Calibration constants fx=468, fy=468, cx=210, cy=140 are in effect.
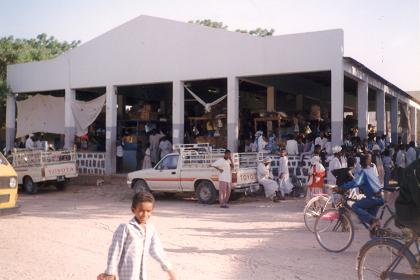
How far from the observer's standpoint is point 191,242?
8.09m

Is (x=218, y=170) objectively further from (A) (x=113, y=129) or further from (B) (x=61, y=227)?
(A) (x=113, y=129)

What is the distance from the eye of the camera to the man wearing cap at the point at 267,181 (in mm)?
13617

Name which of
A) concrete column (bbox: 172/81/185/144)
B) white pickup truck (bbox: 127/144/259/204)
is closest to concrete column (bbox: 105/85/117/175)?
concrete column (bbox: 172/81/185/144)

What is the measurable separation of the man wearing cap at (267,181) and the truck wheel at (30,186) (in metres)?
8.00

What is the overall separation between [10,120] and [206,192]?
1272 centimetres

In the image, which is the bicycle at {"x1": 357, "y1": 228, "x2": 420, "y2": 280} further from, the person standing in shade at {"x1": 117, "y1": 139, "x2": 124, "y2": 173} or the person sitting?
the person standing in shade at {"x1": 117, "y1": 139, "x2": 124, "y2": 173}

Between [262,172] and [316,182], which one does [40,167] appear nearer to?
[262,172]

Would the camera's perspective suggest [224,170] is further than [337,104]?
No

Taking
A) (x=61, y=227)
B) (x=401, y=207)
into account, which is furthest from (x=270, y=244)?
(x=61, y=227)

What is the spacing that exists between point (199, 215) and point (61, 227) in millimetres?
3279

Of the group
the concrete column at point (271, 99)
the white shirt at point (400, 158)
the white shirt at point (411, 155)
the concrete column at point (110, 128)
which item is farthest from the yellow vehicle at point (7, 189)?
the white shirt at point (411, 155)

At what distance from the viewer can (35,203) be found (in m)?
14.0

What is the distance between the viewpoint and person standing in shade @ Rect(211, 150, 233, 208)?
1260 cm

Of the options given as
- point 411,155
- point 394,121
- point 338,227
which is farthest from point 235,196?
point 394,121
